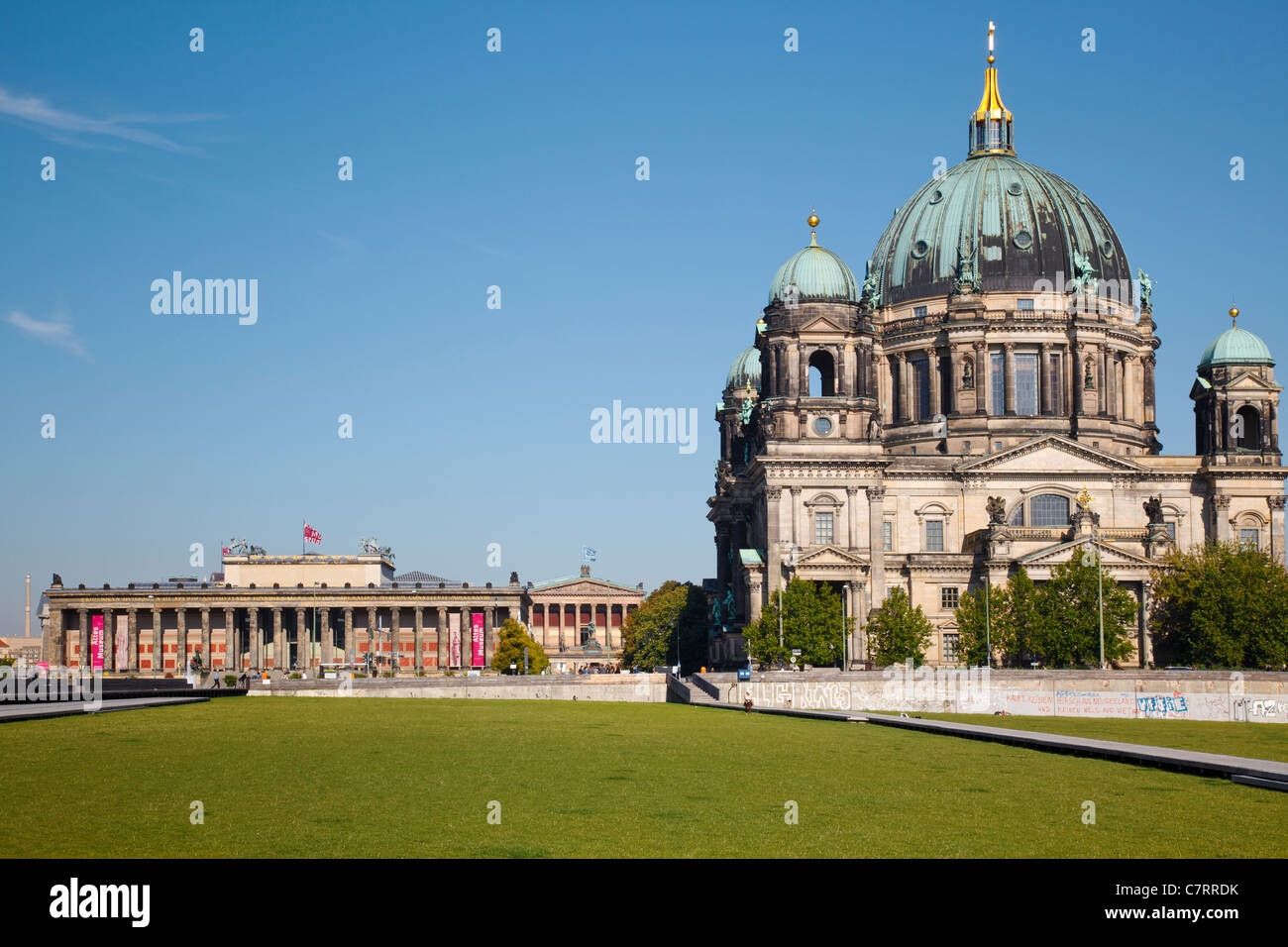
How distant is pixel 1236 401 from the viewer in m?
120

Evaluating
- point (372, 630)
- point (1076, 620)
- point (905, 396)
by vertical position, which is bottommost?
point (372, 630)

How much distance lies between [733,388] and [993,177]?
34484 mm

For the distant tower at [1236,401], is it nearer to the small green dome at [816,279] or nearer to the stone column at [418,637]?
the small green dome at [816,279]

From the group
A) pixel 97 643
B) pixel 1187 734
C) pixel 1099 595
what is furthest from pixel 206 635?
pixel 1187 734

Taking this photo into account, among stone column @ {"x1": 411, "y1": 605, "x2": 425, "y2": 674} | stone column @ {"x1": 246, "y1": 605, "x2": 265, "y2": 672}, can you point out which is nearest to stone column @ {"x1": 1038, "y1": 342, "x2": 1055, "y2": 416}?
stone column @ {"x1": 411, "y1": 605, "x2": 425, "y2": 674}

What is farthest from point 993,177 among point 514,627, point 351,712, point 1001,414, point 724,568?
point 351,712

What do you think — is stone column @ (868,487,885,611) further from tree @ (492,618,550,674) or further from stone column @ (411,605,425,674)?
→ stone column @ (411,605,425,674)

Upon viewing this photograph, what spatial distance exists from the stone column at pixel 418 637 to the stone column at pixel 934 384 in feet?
285

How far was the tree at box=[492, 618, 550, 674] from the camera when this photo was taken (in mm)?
159875

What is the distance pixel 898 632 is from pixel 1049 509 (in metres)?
21.0

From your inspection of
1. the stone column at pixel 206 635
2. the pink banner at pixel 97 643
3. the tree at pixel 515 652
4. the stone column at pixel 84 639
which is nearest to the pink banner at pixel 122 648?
the pink banner at pixel 97 643

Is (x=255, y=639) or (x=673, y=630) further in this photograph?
(x=255, y=639)

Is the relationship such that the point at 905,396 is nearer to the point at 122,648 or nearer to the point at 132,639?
the point at 122,648
